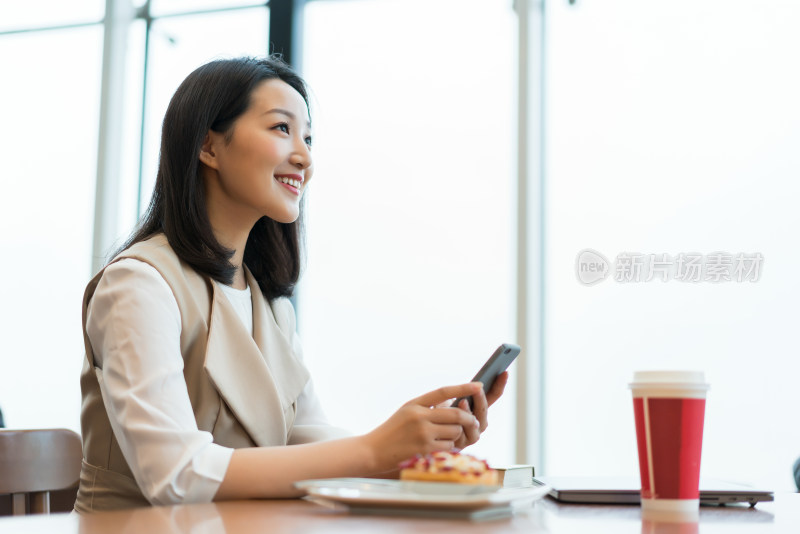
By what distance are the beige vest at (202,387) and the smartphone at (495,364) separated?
0.37m

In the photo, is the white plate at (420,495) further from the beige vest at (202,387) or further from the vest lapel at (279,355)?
the vest lapel at (279,355)

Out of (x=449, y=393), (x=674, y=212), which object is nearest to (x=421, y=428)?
(x=449, y=393)

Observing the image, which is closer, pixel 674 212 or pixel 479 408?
pixel 479 408

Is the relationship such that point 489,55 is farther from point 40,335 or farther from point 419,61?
point 40,335

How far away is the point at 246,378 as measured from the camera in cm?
133

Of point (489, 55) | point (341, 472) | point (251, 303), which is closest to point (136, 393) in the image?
point (341, 472)

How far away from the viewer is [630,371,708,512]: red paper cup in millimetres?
854

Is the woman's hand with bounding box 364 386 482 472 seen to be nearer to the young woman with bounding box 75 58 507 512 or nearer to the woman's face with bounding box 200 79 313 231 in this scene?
the young woman with bounding box 75 58 507 512

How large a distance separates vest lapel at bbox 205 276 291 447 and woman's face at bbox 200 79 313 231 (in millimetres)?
225

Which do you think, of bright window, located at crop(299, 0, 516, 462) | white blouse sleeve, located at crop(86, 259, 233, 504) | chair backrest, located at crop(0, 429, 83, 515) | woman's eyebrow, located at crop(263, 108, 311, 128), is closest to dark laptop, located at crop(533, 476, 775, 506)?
white blouse sleeve, located at crop(86, 259, 233, 504)

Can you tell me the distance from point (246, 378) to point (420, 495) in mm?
606

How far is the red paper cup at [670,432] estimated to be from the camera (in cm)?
85

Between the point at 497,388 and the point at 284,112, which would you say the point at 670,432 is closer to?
the point at 497,388

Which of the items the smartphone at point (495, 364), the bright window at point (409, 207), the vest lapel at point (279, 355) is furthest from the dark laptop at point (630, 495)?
the bright window at point (409, 207)
